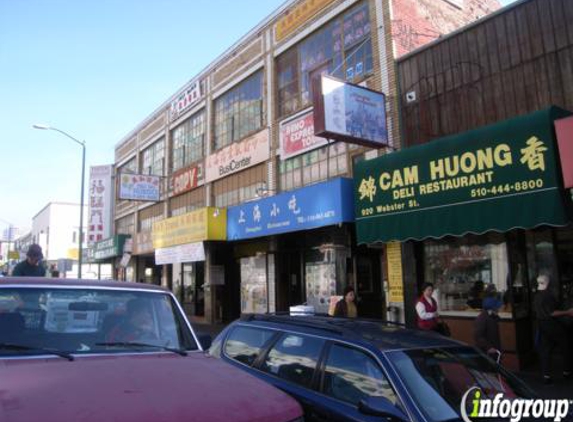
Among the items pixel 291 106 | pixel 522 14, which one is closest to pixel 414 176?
pixel 522 14

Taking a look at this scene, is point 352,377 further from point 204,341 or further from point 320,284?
point 320,284

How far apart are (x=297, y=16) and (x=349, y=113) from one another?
21.1ft

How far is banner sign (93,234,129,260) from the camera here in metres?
26.6

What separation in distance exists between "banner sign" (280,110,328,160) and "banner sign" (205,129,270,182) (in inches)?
42.2

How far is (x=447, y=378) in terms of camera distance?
3.97 meters

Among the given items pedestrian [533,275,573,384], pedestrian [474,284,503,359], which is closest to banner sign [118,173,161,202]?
pedestrian [474,284,503,359]

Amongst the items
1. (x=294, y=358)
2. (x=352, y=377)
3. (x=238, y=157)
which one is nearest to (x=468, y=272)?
(x=294, y=358)

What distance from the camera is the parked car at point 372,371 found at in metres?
3.68

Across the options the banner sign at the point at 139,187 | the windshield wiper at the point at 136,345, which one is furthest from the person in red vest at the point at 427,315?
the banner sign at the point at 139,187

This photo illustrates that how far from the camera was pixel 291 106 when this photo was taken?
16.4 meters

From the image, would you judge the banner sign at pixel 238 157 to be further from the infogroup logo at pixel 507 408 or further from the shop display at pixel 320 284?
the infogroup logo at pixel 507 408

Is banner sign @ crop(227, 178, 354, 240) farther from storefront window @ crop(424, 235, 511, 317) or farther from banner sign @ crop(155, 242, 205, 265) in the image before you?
storefront window @ crop(424, 235, 511, 317)

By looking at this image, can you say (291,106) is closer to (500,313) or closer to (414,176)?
(414,176)

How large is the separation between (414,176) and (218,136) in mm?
12307
